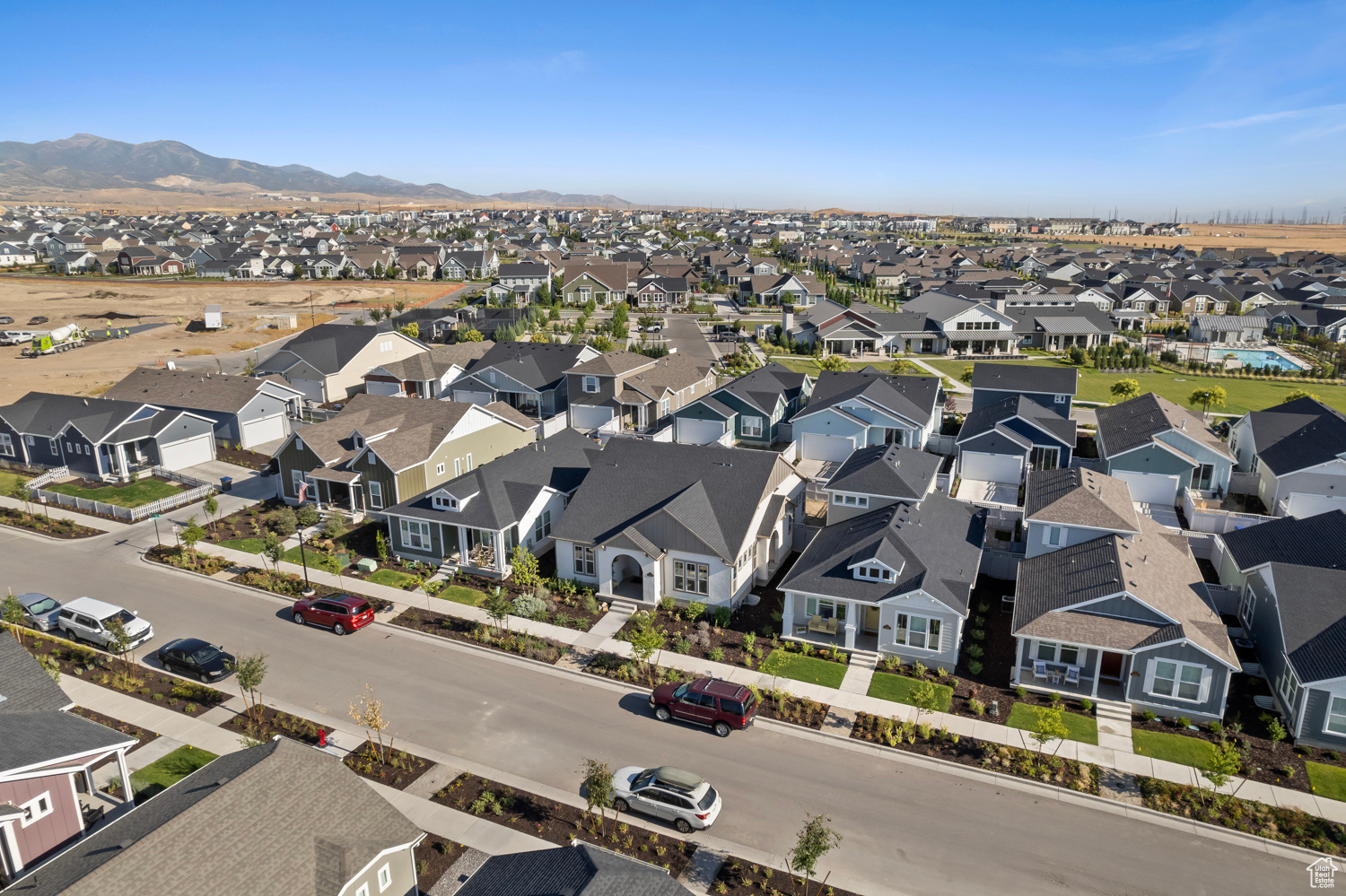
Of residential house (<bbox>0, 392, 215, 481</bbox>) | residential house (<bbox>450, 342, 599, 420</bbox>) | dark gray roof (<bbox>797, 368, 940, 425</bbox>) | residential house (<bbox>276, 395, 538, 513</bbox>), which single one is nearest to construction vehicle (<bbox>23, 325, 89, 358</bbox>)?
residential house (<bbox>0, 392, 215, 481</bbox>)

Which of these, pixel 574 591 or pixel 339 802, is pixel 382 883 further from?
pixel 574 591

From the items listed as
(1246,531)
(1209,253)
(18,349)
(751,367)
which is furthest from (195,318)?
(1209,253)

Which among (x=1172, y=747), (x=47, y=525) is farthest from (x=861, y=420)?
(x=47, y=525)

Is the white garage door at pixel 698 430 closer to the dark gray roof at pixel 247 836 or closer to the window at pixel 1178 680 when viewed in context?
the window at pixel 1178 680

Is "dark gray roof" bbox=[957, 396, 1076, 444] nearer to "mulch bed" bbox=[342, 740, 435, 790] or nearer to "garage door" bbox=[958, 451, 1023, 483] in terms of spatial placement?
"garage door" bbox=[958, 451, 1023, 483]

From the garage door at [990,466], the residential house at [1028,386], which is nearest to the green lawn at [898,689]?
the garage door at [990,466]

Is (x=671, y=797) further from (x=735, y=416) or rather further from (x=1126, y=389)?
(x=1126, y=389)
